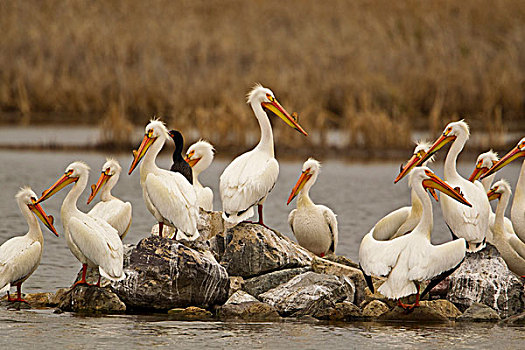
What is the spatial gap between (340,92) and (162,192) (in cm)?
1626

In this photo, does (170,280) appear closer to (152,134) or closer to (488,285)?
(152,134)

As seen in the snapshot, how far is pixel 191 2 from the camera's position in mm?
36312

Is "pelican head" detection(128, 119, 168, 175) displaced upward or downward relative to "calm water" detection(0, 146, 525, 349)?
upward

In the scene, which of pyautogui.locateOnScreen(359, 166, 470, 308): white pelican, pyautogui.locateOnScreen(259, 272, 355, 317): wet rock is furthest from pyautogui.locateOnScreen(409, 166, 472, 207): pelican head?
pyautogui.locateOnScreen(259, 272, 355, 317): wet rock

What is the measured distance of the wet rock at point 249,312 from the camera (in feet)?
26.7

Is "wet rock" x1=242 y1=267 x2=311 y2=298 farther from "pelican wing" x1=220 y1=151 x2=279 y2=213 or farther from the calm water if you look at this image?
the calm water

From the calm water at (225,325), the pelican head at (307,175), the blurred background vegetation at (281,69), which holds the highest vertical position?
the blurred background vegetation at (281,69)

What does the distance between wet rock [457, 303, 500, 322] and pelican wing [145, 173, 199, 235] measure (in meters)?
2.41

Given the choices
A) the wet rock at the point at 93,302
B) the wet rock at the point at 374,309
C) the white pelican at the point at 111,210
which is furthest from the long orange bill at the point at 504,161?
the wet rock at the point at 93,302

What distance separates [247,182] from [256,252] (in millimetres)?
617

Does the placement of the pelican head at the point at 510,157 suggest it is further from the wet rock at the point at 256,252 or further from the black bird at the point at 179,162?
the black bird at the point at 179,162

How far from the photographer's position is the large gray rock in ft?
28.0

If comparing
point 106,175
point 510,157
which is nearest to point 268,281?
point 106,175

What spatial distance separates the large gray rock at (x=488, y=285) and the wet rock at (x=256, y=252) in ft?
4.43
